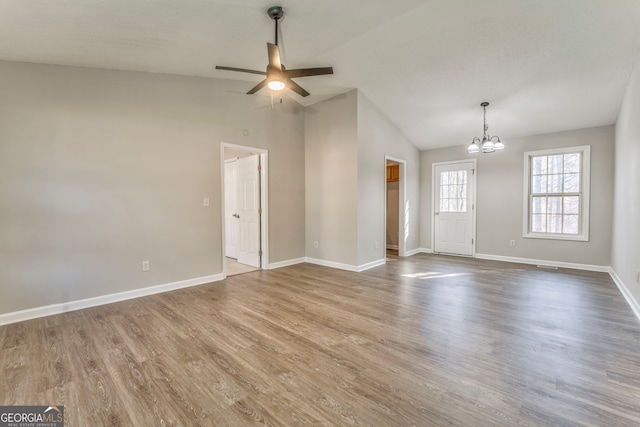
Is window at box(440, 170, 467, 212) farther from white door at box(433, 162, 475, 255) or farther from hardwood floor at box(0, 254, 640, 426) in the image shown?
hardwood floor at box(0, 254, 640, 426)

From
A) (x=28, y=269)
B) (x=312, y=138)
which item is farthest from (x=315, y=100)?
(x=28, y=269)

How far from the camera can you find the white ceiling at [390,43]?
256 cm

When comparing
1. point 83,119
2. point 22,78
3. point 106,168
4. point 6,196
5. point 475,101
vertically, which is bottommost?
point 6,196

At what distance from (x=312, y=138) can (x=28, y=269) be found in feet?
14.5

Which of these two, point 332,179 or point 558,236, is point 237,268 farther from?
point 558,236

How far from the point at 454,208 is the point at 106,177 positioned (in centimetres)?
645

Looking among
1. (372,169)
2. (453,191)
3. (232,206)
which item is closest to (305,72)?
(372,169)

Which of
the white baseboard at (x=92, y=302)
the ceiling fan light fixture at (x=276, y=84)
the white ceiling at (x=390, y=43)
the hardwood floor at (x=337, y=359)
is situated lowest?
the hardwood floor at (x=337, y=359)

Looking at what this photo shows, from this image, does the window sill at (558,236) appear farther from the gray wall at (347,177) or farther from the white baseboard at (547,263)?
the gray wall at (347,177)

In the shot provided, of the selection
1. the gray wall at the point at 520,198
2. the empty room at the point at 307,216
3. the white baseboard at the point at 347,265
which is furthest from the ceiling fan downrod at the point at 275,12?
the gray wall at the point at 520,198

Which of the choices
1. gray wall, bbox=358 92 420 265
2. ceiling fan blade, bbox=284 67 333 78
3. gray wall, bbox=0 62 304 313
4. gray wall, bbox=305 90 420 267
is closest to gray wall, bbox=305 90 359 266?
gray wall, bbox=305 90 420 267

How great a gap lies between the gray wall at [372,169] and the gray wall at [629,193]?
3.27 m

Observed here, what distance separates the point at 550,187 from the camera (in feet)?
17.8

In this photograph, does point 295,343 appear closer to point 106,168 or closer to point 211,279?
point 211,279
